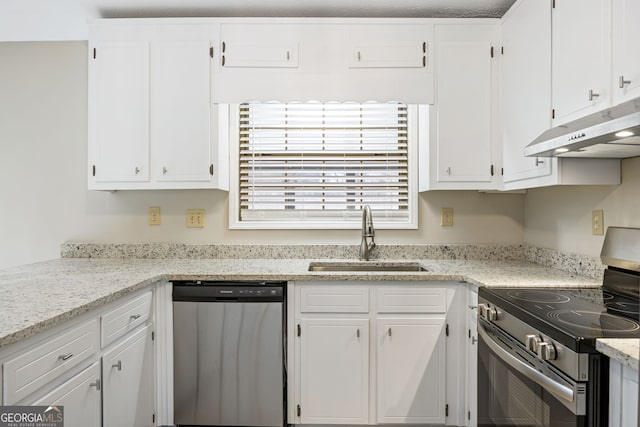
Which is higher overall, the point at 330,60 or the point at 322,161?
the point at 330,60

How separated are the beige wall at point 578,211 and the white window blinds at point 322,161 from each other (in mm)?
820

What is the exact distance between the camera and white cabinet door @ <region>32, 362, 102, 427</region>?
1.25 meters

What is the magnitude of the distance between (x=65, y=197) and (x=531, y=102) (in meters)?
2.93

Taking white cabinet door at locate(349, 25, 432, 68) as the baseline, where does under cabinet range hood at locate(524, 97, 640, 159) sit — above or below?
below

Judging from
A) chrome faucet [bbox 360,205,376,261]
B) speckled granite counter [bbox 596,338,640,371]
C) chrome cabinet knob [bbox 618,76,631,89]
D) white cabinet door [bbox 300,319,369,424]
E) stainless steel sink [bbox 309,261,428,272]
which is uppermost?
chrome cabinet knob [bbox 618,76,631,89]

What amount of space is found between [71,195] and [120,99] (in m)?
0.83

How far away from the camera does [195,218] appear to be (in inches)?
103

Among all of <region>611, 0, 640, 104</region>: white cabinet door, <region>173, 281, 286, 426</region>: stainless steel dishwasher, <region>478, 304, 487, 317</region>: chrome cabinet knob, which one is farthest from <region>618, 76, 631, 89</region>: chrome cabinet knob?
<region>173, 281, 286, 426</region>: stainless steel dishwasher

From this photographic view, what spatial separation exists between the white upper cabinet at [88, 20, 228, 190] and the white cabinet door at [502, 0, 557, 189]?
1698mm

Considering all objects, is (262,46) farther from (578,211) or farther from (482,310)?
(578,211)

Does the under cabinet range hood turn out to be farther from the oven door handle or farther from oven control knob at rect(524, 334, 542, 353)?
the oven door handle

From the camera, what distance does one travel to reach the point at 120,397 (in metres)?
1.66

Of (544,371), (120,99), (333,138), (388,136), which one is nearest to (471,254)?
(388,136)

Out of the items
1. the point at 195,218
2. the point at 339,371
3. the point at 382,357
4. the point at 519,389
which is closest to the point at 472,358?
the point at 382,357
